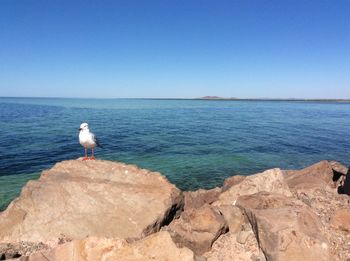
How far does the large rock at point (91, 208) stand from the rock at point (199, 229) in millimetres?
957

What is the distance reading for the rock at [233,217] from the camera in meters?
6.90

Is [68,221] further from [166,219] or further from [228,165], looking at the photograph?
[228,165]

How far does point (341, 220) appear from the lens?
6.26 m

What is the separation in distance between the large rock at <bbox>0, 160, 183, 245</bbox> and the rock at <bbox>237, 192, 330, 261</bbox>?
105 inches

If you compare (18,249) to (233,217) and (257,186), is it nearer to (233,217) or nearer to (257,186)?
(233,217)

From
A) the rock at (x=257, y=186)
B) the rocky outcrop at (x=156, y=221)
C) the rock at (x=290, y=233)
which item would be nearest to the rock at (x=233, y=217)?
the rocky outcrop at (x=156, y=221)

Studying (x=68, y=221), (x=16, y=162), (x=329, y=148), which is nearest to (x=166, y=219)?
(x=68, y=221)

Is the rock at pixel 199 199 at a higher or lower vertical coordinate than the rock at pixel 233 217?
lower

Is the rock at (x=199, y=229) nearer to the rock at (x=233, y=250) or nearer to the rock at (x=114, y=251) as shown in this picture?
the rock at (x=233, y=250)

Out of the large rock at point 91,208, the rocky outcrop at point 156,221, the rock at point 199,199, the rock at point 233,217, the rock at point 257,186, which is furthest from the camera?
the rock at point 199,199

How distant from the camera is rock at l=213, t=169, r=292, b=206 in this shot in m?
8.73

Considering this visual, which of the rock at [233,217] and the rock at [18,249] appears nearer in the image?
the rock at [18,249]

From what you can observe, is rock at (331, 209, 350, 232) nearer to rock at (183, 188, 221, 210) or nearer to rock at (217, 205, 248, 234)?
rock at (217, 205, 248, 234)

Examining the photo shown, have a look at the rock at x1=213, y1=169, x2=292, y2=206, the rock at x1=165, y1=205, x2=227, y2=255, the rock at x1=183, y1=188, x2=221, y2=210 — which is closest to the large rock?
the rock at x1=165, y1=205, x2=227, y2=255
